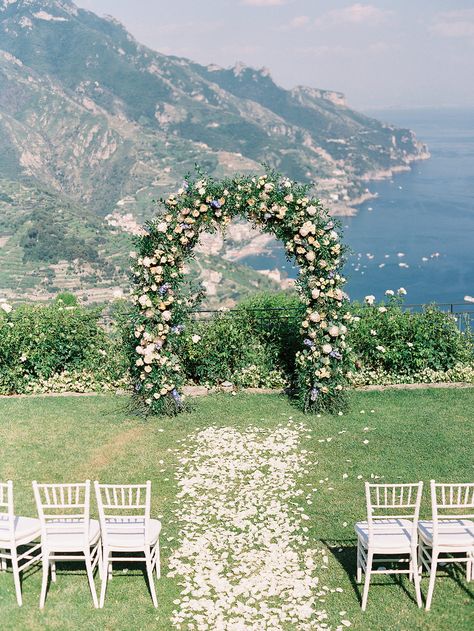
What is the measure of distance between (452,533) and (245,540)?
85.3 inches

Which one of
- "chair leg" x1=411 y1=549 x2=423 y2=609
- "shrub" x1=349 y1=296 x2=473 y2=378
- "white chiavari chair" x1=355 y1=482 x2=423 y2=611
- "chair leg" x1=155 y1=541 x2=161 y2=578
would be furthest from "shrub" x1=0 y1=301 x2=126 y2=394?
"chair leg" x1=411 y1=549 x2=423 y2=609

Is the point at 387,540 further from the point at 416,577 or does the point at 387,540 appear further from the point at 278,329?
the point at 278,329

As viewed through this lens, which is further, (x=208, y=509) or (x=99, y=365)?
(x=99, y=365)

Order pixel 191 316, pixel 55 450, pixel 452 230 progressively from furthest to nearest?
pixel 452 230
pixel 191 316
pixel 55 450

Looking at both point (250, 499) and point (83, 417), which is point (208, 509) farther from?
point (83, 417)

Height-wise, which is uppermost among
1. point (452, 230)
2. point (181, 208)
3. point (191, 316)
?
point (181, 208)

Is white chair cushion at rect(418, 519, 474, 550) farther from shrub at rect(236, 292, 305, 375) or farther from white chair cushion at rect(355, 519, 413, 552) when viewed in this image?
shrub at rect(236, 292, 305, 375)

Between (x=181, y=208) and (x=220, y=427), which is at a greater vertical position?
(x=181, y=208)

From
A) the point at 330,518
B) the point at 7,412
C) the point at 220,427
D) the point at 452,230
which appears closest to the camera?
the point at 330,518

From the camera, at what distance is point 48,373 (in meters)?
12.5

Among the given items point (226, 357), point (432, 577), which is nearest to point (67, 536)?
point (432, 577)

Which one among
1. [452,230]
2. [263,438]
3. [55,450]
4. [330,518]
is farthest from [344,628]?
[452,230]

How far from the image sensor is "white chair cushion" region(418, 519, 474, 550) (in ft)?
20.0

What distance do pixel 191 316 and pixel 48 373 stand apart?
9.75ft
